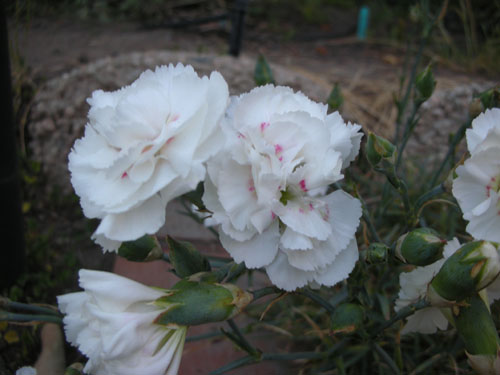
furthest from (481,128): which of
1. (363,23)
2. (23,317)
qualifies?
(363,23)

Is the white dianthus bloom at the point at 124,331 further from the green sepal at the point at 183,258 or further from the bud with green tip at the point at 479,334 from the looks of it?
the bud with green tip at the point at 479,334

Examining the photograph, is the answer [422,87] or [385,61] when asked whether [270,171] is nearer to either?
[422,87]

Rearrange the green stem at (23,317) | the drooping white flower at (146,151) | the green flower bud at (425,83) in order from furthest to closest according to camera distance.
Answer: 1. the green flower bud at (425,83)
2. the green stem at (23,317)
3. the drooping white flower at (146,151)

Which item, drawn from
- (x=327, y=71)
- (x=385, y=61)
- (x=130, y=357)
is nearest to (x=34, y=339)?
(x=130, y=357)

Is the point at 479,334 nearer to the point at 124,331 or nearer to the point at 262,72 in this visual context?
the point at 124,331

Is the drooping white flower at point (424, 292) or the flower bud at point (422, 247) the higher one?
the flower bud at point (422, 247)

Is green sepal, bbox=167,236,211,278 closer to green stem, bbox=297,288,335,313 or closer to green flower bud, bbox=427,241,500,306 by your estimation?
green stem, bbox=297,288,335,313

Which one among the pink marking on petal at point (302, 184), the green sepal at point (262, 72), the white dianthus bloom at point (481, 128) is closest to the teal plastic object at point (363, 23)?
the green sepal at point (262, 72)
